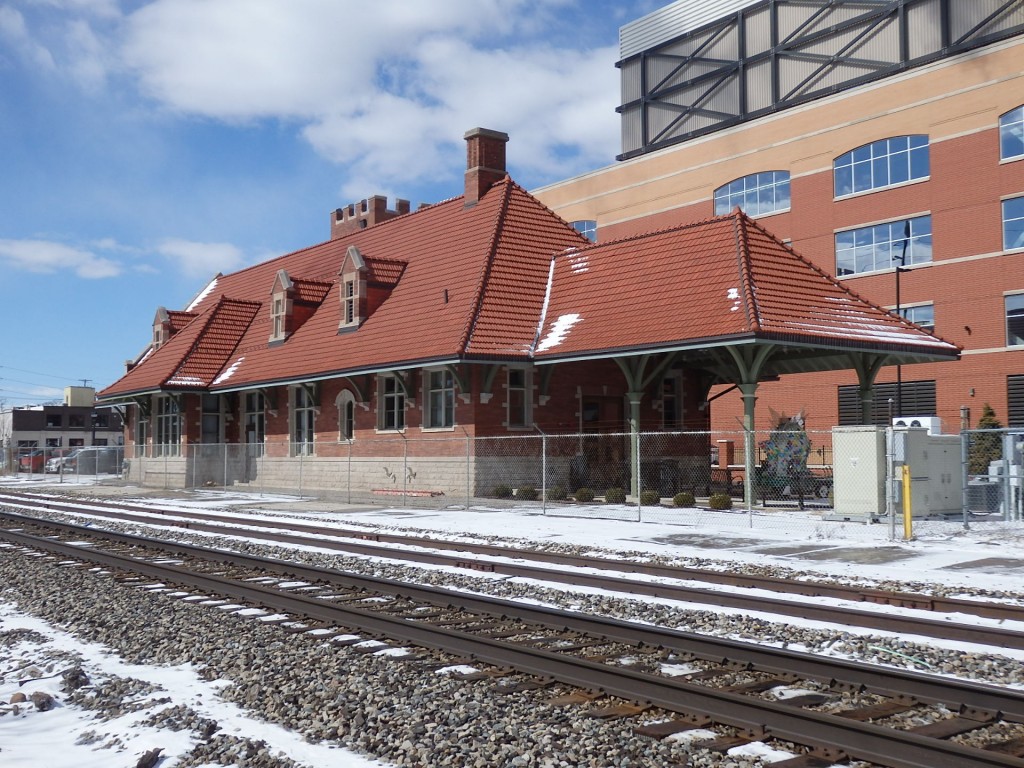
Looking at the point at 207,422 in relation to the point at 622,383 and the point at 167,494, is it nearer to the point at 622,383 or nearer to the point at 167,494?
the point at 167,494

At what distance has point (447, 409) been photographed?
90.3 ft

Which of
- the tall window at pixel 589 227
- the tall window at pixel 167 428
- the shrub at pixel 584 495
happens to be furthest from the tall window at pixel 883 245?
the tall window at pixel 167 428

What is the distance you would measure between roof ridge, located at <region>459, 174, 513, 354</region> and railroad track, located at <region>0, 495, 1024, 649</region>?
24.9 ft

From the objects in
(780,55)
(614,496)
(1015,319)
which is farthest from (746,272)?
(780,55)

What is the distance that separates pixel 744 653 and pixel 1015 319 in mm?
35225

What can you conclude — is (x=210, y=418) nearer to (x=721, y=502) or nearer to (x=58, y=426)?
(x=721, y=502)

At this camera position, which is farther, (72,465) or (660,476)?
(72,465)

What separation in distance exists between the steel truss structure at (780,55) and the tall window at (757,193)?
7055 millimetres

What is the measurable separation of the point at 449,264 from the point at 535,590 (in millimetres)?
20291

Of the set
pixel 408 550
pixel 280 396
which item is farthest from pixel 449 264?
pixel 408 550

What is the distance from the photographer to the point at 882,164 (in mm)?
42406

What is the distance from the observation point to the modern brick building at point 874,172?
3819 centimetres

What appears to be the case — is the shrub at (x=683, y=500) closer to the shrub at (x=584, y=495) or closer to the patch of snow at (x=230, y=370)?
the shrub at (x=584, y=495)

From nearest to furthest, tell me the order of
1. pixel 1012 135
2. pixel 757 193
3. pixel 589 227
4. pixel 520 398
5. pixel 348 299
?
1. pixel 520 398
2. pixel 348 299
3. pixel 1012 135
4. pixel 757 193
5. pixel 589 227
